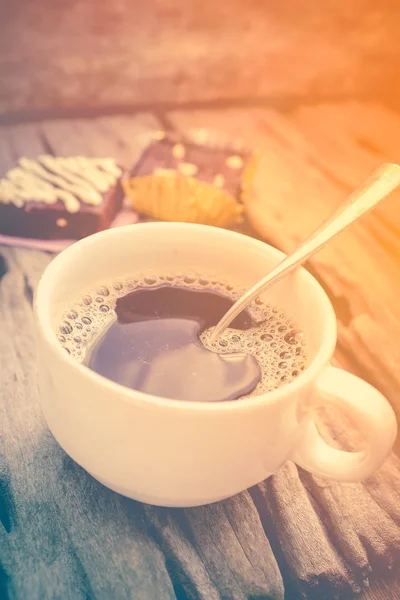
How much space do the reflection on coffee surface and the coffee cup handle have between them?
0.07 metres

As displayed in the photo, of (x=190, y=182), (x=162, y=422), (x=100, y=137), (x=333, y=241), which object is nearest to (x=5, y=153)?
(x=100, y=137)

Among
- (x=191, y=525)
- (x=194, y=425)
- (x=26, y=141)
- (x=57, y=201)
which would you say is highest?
(x=194, y=425)

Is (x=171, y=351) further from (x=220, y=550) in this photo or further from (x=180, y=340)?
(x=220, y=550)

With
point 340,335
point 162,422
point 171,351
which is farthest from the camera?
point 340,335

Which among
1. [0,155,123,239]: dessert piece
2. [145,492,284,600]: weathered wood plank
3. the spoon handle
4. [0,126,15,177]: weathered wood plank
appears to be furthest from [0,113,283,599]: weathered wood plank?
[0,126,15,177]: weathered wood plank

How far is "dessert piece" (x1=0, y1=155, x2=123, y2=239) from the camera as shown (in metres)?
0.82

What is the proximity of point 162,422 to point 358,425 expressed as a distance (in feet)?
0.46

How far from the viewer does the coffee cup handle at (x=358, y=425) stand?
1.39 ft

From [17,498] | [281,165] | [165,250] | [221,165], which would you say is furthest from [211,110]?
[17,498]

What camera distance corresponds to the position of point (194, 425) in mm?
398

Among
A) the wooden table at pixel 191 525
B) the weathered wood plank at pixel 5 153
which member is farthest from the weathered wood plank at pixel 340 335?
the weathered wood plank at pixel 5 153

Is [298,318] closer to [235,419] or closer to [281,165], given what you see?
[235,419]

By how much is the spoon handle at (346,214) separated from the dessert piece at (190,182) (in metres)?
0.33

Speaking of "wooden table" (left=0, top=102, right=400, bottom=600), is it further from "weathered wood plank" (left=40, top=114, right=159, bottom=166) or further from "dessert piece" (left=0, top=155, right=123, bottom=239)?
"weathered wood plank" (left=40, top=114, right=159, bottom=166)
